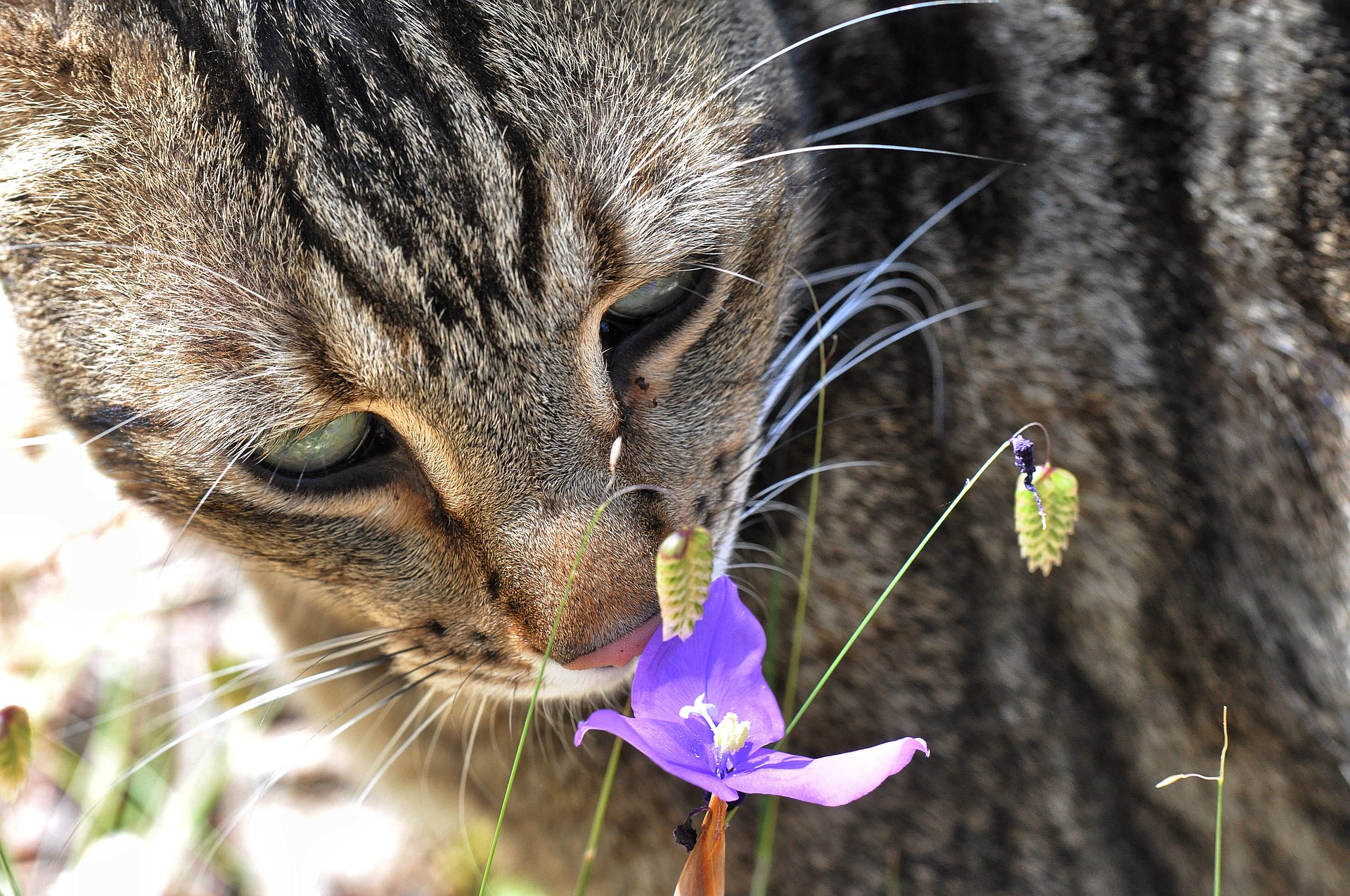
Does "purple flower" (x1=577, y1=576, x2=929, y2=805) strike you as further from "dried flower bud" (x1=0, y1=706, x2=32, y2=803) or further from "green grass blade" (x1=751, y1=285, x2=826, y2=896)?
"dried flower bud" (x1=0, y1=706, x2=32, y2=803)

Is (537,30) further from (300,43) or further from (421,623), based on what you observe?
(421,623)

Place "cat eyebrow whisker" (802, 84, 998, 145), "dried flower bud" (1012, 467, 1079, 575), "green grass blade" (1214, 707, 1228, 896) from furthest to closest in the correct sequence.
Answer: "cat eyebrow whisker" (802, 84, 998, 145)
"green grass blade" (1214, 707, 1228, 896)
"dried flower bud" (1012, 467, 1079, 575)

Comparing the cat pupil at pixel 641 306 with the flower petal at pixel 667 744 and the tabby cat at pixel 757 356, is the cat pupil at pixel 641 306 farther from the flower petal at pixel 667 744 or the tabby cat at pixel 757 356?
the flower petal at pixel 667 744

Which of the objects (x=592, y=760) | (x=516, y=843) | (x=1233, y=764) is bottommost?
(x=1233, y=764)

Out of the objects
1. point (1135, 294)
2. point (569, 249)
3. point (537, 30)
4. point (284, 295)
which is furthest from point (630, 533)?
point (1135, 294)

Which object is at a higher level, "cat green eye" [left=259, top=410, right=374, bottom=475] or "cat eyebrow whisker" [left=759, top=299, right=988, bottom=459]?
"cat green eye" [left=259, top=410, right=374, bottom=475]

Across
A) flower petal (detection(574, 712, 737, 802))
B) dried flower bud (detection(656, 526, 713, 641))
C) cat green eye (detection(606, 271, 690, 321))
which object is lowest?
flower petal (detection(574, 712, 737, 802))

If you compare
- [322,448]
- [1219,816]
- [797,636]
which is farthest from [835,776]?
[322,448]

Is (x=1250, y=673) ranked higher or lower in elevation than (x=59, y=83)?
lower

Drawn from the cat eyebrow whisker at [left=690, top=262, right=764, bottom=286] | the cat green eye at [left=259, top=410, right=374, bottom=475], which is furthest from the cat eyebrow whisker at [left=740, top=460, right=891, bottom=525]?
the cat green eye at [left=259, top=410, right=374, bottom=475]
